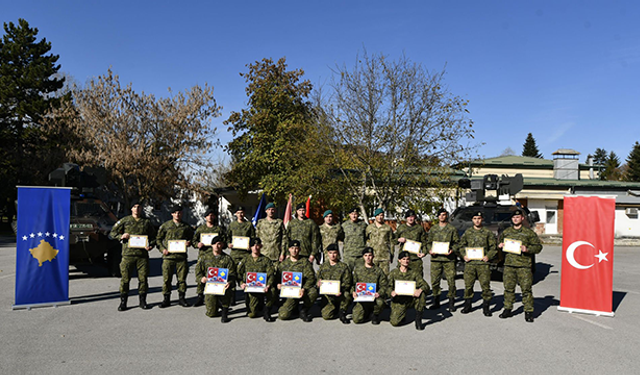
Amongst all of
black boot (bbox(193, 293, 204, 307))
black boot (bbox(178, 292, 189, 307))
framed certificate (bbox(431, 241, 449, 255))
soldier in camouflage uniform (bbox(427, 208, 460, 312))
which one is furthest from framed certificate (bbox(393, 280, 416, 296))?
black boot (bbox(178, 292, 189, 307))

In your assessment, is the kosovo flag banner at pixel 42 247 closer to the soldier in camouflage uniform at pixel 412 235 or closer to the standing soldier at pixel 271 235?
the standing soldier at pixel 271 235

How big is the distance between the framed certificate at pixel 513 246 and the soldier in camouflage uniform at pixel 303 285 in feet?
10.1

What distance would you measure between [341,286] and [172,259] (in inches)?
117

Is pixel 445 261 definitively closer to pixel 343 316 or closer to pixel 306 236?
pixel 343 316

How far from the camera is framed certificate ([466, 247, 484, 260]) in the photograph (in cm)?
797

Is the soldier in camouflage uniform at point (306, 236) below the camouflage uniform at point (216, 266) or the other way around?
the other way around

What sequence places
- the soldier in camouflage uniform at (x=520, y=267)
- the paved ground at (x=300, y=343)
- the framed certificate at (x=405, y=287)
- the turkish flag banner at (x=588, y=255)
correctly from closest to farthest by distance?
the paved ground at (x=300, y=343) → the framed certificate at (x=405, y=287) → the soldier in camouflage uniform at (x=520, y=267) → the turkish flag banner at (x=588, y=255)

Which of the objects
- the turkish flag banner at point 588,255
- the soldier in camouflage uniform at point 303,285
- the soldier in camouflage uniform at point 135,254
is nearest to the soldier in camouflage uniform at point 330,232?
the soldier in camouflage uniform at point 303,285

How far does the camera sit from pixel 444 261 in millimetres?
8367

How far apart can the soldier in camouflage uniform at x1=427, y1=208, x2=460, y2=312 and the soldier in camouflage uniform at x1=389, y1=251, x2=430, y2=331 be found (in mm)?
1200

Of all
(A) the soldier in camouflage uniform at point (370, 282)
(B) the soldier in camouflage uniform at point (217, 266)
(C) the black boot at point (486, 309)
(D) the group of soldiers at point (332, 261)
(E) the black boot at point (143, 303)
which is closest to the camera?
(A) the soldier in camouflage uniform at point (370, 282)

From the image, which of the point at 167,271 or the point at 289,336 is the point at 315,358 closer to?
the point at 289,336

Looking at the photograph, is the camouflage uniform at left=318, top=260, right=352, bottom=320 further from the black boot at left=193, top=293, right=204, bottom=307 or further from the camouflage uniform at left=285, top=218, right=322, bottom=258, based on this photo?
the black boot at left=193, top=293, right=204, bottom=307

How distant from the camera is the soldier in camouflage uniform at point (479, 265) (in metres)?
7.94
